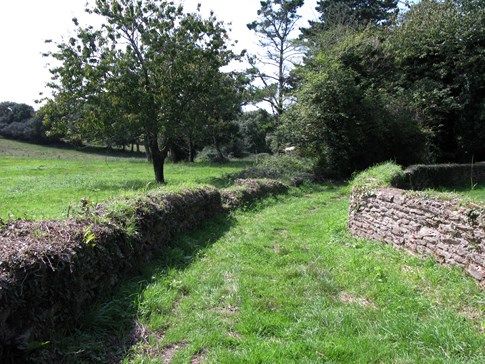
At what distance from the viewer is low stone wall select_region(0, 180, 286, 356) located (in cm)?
377

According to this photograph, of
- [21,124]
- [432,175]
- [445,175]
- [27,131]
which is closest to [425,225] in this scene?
[432,175]

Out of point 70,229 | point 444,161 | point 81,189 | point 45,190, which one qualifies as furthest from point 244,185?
point 444,161

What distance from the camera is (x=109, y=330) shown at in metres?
4.83

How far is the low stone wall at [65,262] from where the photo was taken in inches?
148

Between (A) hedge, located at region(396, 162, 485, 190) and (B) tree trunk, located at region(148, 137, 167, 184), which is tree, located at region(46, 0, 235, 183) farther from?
(A) hedge, located at region(396, 162, 485, 190)

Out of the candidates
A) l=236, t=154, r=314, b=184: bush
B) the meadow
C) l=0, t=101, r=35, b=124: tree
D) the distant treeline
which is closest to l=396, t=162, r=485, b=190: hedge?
l=236, t=154, r=314, b=184: bush

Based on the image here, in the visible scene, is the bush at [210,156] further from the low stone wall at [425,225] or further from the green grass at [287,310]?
the green grass at [287,310]

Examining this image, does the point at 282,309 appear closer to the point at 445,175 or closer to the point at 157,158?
the point at 445,175

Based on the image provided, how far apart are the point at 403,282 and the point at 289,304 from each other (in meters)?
1.90

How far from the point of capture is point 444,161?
23656 mm

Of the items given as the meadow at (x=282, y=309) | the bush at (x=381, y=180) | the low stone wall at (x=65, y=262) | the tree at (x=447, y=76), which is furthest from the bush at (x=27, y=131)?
the low stone wall at (x=65, y=262)

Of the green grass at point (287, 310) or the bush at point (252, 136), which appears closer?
the green grass at point (287, 310)

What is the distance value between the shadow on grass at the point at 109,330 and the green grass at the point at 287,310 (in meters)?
0.01

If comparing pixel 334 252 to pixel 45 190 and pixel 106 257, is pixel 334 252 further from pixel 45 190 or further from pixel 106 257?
pixel 45 190
